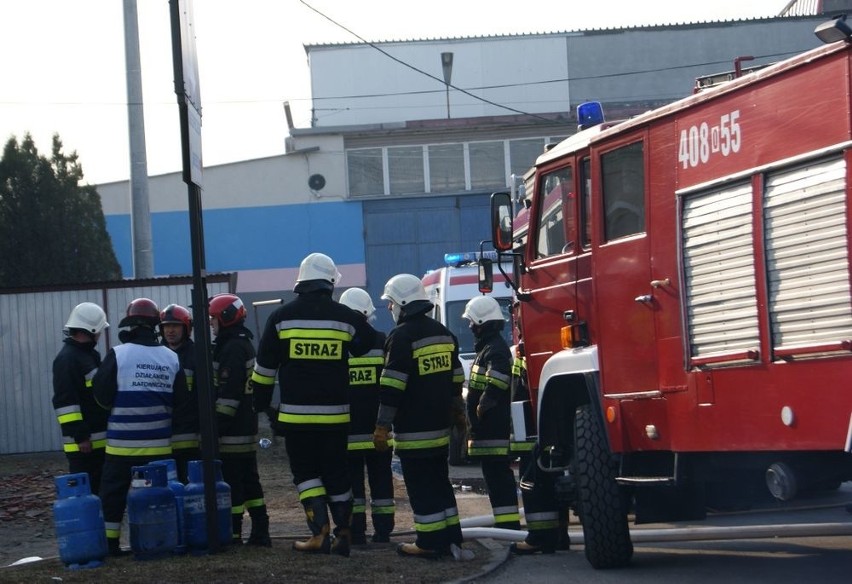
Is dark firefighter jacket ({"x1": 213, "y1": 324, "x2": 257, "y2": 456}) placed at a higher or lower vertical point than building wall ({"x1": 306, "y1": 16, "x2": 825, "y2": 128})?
lower

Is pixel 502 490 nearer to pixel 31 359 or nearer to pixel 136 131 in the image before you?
pixel 136 131

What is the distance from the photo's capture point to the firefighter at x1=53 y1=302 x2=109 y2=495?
902cm

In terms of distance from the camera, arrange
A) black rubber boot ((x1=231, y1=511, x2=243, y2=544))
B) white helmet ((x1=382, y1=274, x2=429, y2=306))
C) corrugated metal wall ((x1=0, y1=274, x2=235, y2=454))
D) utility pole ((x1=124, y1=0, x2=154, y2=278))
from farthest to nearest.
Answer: corrugated metal wall ((x1=0, y1=274, x2=235, y2=454)) < utility pole ((x1=124, y1=0, x2=154, y2=278)) < black rubber boot ((x1=231, y1=511, x2=243, y2=544)) < white helmet ((x1=382, y1=274, x2=429, y2=306))

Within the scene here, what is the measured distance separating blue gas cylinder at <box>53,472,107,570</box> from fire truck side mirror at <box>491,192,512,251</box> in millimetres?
3446

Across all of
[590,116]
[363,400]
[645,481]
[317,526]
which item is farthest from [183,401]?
[590,116]

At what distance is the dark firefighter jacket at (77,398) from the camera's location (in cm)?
900

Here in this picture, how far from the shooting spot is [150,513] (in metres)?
8.39

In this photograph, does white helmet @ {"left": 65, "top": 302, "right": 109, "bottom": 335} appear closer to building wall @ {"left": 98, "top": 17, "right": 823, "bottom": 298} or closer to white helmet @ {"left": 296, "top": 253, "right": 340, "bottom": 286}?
white helmet @ {"left": 296, "top": 253, "right": 340, "bottom": 286}

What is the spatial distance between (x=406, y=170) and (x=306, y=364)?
2652 cm

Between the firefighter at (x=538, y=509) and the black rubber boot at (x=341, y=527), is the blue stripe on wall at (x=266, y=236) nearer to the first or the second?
the firefighter at (x=538, y=509)

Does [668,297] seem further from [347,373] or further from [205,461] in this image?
[205,461]

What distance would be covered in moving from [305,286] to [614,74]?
31.8m

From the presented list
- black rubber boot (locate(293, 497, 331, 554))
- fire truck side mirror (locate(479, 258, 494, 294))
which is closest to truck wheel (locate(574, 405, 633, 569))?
black rubber boot (locate(293, 497, 331, 554))

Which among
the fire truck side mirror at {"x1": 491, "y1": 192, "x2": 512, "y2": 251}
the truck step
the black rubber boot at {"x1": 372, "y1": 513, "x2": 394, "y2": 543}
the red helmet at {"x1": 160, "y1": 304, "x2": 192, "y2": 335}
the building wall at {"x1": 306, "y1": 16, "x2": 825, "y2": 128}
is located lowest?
the black rubber boot at {"x1": 372, "y1": 513, "x2": 394, "y2": 543}
